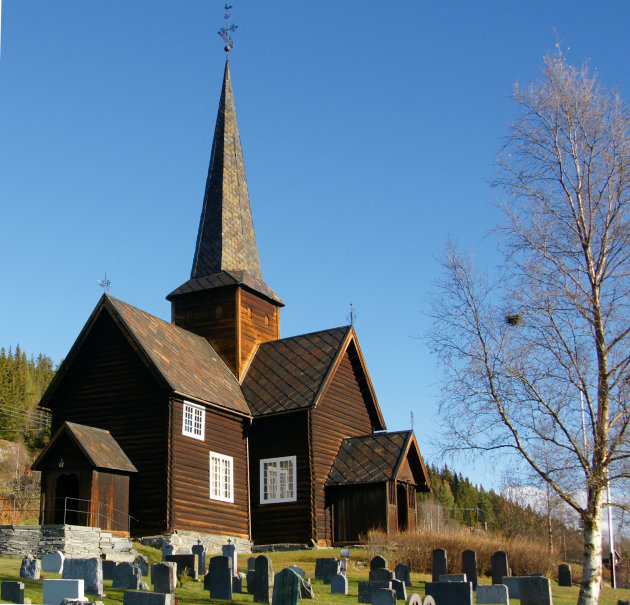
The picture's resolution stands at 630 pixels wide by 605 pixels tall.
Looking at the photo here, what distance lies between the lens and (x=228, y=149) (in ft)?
132

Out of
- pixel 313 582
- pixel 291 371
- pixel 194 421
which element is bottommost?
pixel 313 582

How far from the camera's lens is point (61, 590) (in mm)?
14398

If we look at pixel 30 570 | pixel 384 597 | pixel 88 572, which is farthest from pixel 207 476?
pixel 384 597

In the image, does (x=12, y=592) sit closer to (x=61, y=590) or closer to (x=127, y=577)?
(x=61, y=590)

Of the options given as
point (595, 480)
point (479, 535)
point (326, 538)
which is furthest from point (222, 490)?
point (595, 480)

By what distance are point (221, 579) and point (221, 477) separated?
13.1 meters

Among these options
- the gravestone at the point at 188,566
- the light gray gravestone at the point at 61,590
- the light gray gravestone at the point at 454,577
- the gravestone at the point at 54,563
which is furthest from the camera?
the gravestone at the point at 188,566

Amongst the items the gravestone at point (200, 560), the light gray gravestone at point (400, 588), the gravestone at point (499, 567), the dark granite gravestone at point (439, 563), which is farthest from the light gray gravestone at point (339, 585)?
the gravestone at point (499, 567)

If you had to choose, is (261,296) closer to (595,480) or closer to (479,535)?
(479,535)

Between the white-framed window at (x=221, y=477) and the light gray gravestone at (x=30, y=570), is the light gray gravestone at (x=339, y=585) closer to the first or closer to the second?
the light gray gravestone at (x=30, y=570)

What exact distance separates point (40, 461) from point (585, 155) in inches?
744

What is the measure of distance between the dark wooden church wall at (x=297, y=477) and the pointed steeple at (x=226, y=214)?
24.2 ft

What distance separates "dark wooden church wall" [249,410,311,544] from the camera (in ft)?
100

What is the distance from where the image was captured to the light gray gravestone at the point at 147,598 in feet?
43.9
